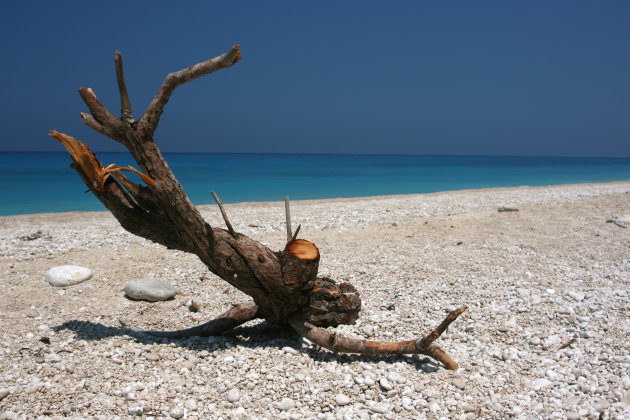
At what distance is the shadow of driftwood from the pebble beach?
2 cm

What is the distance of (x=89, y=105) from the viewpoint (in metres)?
4.33

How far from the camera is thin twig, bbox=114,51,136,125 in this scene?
402 cm

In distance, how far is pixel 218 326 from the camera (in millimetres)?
5098

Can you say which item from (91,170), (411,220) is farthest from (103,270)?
(411,220)

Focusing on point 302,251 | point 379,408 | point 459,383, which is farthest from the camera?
point 302,251

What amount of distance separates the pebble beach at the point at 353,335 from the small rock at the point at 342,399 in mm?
17

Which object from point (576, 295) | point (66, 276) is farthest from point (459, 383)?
point (66, 276)

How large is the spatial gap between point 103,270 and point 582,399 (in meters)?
7.58

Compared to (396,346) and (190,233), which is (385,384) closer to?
(396,346)

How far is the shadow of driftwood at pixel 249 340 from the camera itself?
15.4 feet

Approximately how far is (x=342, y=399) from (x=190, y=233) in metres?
2.30

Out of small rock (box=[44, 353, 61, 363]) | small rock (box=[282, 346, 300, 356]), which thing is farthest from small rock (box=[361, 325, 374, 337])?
small rock (box=[44, 353, 61, 363])

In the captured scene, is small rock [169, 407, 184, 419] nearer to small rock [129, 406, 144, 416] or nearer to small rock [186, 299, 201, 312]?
small rock [129, 406, 144, 416]

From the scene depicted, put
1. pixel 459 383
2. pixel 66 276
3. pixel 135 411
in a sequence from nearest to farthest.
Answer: pixel 135 411, pixel 459 383, pixel 66 276
